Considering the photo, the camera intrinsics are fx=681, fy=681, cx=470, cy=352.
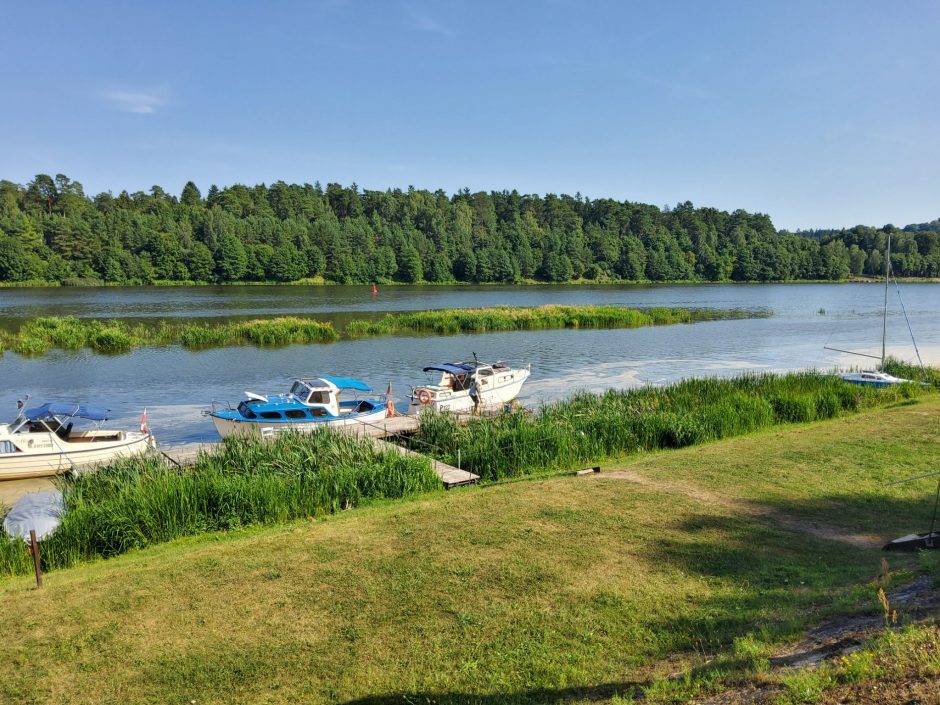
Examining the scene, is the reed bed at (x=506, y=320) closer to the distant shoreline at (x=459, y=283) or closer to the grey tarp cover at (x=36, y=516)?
the grey tarp cover at (x=36, y=516)

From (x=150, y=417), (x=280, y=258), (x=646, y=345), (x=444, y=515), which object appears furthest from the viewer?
(x=280, y=258)

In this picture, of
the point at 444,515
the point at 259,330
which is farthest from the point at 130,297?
the point at 444,515

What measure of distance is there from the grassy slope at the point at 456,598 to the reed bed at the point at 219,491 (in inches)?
33.0

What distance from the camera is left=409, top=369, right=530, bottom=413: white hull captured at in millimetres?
28266

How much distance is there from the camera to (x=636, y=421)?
21.1 metres

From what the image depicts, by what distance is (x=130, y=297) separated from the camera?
97812mm

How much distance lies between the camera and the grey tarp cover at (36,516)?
42.2ft

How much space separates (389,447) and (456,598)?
9246 millimetres

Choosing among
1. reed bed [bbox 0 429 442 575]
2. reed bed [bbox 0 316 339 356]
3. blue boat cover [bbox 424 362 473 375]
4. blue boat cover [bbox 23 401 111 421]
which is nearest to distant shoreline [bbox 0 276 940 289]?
reed bed [bbox 0 316 339 356]

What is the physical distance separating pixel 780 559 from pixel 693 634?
3.22 meters

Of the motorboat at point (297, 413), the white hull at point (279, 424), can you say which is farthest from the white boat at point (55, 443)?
the motorboat at point (297, 413)

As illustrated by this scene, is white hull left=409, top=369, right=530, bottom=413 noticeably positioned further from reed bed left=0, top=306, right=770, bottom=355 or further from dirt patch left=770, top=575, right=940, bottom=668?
reed bed left=0, top=306, right=770, bottom=355

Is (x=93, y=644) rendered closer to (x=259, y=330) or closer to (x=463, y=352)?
(x=463, y=352)

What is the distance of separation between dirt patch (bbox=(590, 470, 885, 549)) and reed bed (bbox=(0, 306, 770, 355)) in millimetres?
41334
